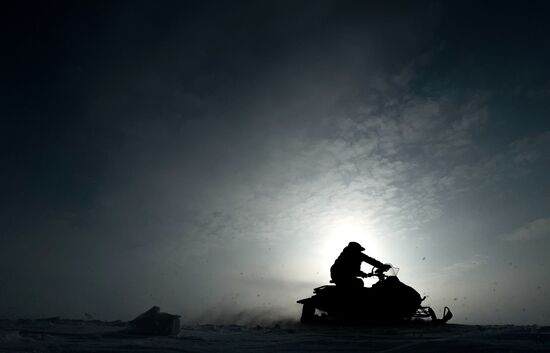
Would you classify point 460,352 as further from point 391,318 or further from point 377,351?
point 391,318

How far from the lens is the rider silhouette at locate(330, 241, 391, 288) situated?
79.4 feet

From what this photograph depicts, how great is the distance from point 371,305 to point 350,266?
9.59 ft

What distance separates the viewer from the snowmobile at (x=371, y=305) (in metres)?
22.1

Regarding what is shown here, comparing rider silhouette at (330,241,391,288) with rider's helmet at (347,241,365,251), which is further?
rider's helmet at (347,241,365,251)

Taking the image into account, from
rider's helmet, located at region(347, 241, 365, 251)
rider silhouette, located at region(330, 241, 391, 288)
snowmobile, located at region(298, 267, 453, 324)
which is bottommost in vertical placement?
snowmobile, located at region(298, 267, 453, 324)

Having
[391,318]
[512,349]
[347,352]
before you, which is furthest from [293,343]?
[391,318]

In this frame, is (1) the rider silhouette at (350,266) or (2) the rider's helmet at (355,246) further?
(2) the rider's helmet at (355,246)

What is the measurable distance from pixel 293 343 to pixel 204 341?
261cm

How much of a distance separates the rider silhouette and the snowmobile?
577 mm

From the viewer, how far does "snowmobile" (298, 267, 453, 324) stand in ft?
72.4

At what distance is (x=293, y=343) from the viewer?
32.3 feet

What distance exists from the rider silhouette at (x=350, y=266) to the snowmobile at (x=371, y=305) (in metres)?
0.58

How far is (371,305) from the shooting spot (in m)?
22.5

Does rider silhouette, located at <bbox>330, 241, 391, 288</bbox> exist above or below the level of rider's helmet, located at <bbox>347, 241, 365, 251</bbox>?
below
